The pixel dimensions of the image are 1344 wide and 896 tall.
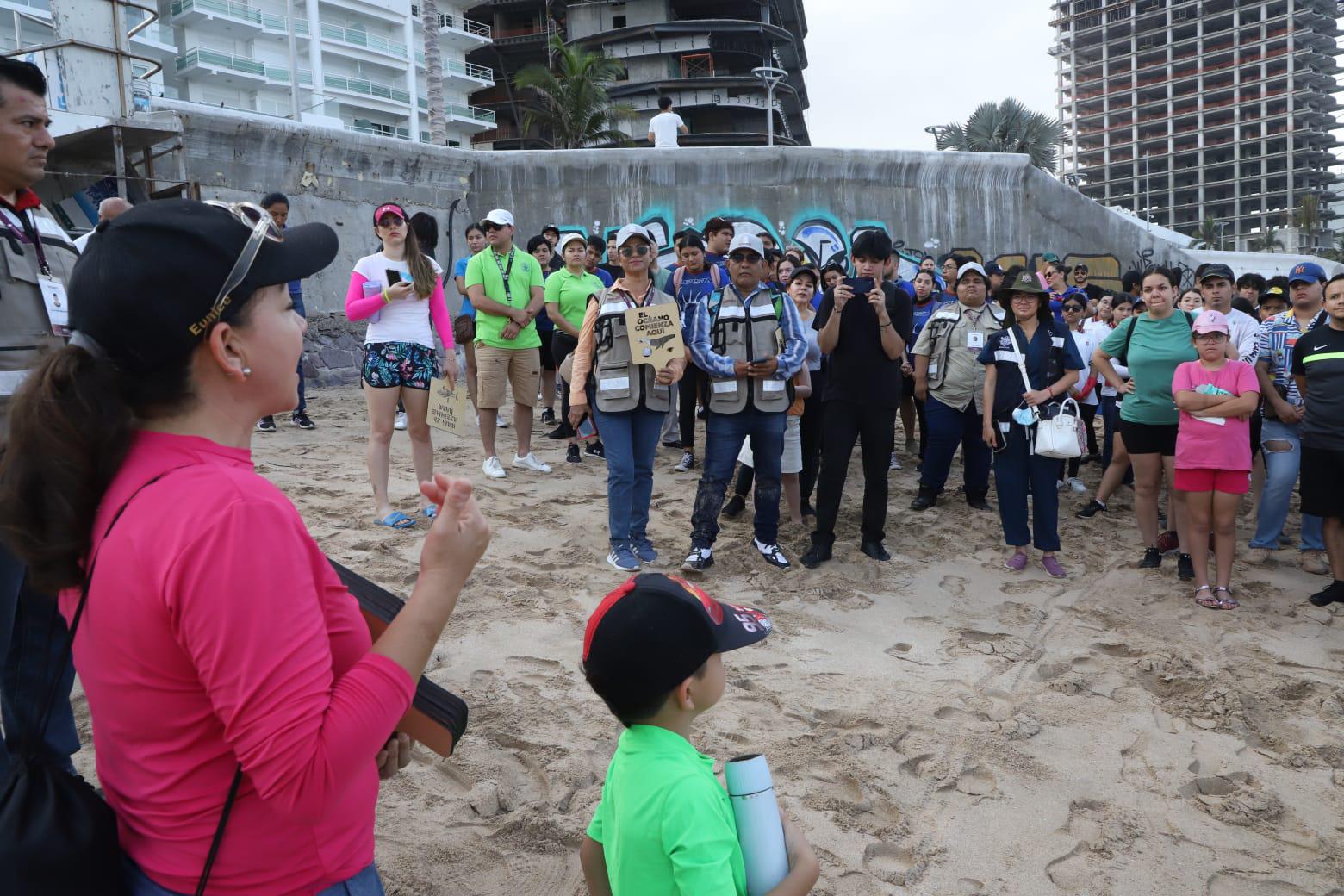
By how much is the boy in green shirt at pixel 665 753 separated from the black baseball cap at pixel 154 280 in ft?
2.88

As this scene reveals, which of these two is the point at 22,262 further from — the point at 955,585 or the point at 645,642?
the point at 955,585

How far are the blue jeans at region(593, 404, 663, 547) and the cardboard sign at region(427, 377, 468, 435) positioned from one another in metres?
0.95

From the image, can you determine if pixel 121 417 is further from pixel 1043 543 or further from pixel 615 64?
pixel 615 64

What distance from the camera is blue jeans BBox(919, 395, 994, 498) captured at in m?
7.66

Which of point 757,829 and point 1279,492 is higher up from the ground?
point 757,829

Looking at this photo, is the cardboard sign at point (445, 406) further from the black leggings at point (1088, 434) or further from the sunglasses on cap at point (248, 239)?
the black leggings at point (1088, 434)

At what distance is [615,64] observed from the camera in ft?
132

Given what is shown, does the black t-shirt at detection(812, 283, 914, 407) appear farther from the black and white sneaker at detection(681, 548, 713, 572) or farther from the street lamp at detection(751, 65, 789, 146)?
the street lamp at detection(751, 65, 789, 146)

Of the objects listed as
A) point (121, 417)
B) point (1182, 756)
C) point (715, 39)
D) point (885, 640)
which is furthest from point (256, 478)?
point (715, 39)

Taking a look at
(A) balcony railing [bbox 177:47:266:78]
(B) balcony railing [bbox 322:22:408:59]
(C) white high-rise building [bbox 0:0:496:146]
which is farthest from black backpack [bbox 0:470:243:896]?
(B) balcony railing [bbox 322:22:408:59]

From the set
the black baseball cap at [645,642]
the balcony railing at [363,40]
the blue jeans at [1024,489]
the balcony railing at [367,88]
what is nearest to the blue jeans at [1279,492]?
the blue jeans at [1024,489]

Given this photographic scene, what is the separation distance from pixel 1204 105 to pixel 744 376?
13091 centimetres

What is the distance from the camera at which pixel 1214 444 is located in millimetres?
5637

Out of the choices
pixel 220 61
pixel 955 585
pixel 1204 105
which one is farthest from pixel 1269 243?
pixel 955 585
